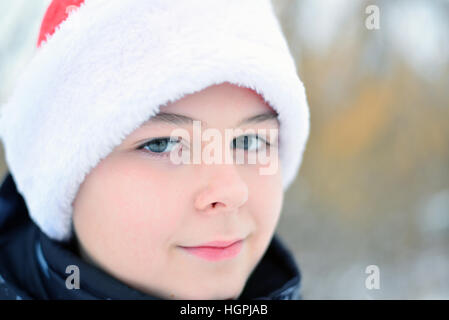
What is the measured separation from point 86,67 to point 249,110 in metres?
0.27

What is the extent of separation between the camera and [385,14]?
1713mm

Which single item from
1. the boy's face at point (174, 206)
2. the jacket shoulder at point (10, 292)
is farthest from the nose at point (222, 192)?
the jacket shoulder at point (10, 292)

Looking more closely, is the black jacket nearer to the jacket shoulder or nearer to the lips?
the jacket shoulder

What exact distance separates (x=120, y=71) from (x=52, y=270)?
43cm

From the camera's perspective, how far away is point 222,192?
0.77 m

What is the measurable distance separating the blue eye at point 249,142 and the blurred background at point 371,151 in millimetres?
835

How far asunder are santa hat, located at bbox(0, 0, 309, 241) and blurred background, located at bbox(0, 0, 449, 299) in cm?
89

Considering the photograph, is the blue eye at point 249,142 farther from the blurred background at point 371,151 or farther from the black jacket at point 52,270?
the blurred background at point 371,151

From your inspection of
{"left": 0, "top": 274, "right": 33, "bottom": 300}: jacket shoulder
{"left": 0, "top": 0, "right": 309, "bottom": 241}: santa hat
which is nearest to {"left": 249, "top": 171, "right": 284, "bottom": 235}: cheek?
{"left": 0, "top": 0, "right": 309, "bottom": 241}: santa hat

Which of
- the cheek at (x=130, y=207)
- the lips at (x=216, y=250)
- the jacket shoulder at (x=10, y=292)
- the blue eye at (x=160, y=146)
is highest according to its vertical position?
the blue eye at (x=160, y=146)

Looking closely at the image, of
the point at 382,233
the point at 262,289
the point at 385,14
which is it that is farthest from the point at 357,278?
the point at 385,14

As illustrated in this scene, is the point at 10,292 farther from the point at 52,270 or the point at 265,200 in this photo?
the point at 265,200

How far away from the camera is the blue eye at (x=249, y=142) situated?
0.86m

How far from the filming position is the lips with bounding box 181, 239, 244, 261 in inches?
32.2
